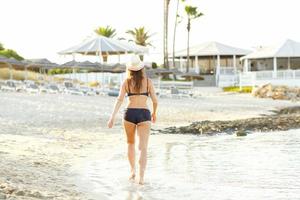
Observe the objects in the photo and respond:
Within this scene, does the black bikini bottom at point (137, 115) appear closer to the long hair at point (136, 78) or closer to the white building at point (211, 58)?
the long hair at point (136, 78)

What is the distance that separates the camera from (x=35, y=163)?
9250 mm

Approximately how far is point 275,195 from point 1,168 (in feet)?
11.3

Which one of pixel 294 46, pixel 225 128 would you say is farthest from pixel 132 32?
pixel 225 128

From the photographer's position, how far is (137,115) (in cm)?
747

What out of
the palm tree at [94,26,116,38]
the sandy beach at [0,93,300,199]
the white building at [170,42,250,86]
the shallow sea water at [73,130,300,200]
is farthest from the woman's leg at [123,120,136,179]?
the palm tree at [94,26,116,38]

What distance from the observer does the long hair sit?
7.38m

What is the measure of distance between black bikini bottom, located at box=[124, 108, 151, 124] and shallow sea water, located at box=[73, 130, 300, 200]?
850mm

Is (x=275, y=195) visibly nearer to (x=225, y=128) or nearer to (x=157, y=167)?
(x=157, y=167)

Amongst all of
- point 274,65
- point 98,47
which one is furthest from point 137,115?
point 274,65

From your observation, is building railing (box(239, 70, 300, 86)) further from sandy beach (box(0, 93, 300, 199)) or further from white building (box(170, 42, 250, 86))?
sandy beach (box(0, 93, 300, 199))

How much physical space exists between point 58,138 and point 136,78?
21.1ft

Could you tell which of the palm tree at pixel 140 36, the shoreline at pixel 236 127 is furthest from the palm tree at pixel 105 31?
the shoreline at pixel 236 127

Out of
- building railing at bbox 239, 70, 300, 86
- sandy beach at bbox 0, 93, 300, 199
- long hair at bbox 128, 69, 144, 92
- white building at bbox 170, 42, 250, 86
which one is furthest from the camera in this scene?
white building at bbox 170, 42, 250, 86

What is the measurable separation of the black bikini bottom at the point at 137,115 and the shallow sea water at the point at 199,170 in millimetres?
850
